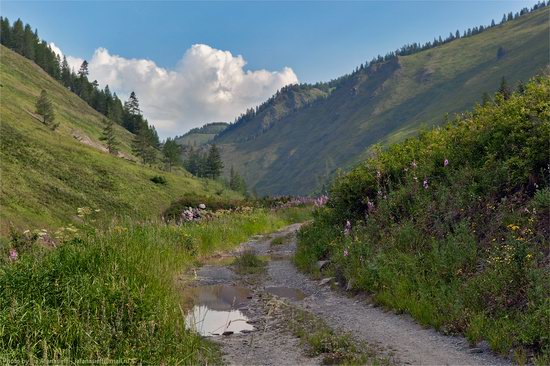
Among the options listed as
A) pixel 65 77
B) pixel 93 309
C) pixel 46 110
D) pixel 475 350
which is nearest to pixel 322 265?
pixel 475 350

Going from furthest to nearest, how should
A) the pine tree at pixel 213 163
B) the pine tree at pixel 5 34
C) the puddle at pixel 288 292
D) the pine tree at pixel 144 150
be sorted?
the pine tree at pixel 5 34 → the pine tree at pixel 213 163 → the pine tree at pixel 144 150 → the puddle at pixel 288 292

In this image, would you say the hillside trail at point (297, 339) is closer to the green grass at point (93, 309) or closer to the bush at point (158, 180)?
the green grass at point (93, 309)

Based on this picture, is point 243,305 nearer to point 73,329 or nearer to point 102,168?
point 73,329

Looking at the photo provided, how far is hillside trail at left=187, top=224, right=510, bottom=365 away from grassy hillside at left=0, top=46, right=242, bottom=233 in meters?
15.5

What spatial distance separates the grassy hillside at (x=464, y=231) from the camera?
236 inches

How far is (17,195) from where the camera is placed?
117ft

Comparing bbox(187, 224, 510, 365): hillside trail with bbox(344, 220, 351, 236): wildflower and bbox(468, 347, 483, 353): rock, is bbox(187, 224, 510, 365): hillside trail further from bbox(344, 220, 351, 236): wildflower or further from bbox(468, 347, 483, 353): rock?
bbox(344, 220, 351, 236): wildflower

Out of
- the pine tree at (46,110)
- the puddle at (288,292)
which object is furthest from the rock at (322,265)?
the pine tree at (46,110)

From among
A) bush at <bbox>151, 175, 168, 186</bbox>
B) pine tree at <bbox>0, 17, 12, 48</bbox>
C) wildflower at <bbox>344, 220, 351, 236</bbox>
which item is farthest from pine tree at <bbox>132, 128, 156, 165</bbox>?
wildflower at <bbox>344, 220, 351, 236</bbox>

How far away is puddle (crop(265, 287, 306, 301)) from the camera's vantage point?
361 inches

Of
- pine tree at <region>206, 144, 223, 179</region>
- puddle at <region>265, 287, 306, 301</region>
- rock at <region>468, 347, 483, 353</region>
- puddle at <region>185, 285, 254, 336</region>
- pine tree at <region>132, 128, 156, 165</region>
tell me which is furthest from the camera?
pine tree at <region>206, 144, 223, 179</region>

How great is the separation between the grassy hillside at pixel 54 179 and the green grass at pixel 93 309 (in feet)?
57.8

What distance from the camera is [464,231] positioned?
7984 mm

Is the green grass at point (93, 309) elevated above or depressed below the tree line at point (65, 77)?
below
